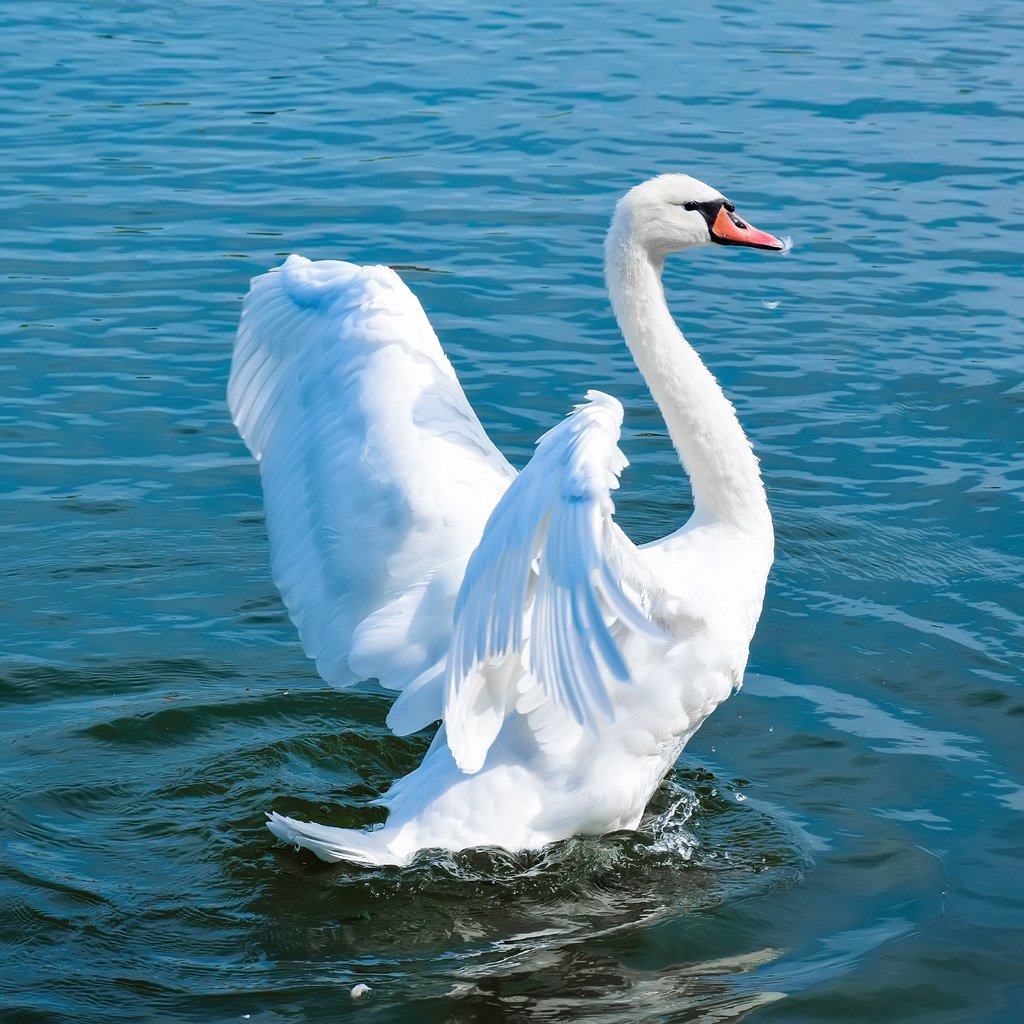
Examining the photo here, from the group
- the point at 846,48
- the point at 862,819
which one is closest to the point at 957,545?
the point at 862,819

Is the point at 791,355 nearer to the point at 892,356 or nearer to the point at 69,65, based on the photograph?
the point at 892,356

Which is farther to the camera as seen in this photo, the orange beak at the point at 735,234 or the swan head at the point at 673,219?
the orange beak at the point at 735,234

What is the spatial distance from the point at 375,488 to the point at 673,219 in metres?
1.57

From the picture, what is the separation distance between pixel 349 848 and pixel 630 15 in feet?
46.7

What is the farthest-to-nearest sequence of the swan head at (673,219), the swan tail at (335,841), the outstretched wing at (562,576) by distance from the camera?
the swan head at (673,219) < the swan tail at (335,841) < the outstretched wing at (562,576)

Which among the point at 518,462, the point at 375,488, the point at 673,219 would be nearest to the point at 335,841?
the point at 375,488

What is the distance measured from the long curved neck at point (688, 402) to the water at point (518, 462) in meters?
1.12

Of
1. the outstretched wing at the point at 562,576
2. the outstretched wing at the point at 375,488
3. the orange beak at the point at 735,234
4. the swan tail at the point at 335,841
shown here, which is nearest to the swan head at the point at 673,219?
the orange beak at the point at 735,234

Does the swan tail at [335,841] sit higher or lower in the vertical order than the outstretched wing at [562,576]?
lower

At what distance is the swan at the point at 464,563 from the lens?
5801mm

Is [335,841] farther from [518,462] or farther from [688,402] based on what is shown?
[518,462]

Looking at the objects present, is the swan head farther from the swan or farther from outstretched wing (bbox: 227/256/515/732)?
outstretched wing (bbox: 227/256/515/732)

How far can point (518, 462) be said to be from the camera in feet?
30.6

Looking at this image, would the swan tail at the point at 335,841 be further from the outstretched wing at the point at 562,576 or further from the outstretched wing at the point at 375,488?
the outstretched wing at the point at 562,576
